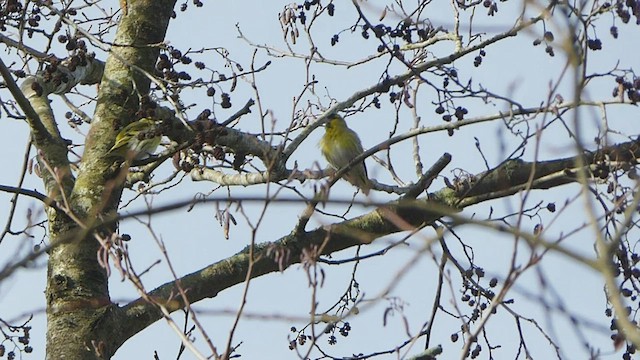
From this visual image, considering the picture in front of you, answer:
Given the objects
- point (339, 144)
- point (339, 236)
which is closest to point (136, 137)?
point (339, 236)

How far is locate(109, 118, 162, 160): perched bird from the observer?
4445 millimetres

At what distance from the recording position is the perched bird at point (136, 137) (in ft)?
14.6

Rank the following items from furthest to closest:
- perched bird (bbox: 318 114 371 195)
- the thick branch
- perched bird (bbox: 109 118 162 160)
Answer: perched bird (bbox: 318 114 371 195) < perched bird (bbox: 109 118 162 160) < the thick branch

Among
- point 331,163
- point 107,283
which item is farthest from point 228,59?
point 331,163

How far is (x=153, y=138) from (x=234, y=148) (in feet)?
1.36

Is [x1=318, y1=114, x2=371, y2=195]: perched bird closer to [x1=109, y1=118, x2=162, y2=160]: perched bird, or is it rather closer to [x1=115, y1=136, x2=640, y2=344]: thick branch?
[x1=109, y1=118, x2=162, y2=160]: perched bird

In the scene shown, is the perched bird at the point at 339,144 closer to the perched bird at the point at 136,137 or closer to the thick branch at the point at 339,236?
the perched bird at the point at 136,137

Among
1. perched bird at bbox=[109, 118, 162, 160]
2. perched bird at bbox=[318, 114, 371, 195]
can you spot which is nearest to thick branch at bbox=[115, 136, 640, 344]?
perched bird at bbox=[109, 118, 162, 160]

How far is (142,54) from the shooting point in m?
4.90

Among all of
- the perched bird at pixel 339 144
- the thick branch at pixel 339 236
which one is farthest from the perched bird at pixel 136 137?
the perched bird at pixel 339 144

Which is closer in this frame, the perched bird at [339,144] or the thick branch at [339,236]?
the thick branch at [339,236]

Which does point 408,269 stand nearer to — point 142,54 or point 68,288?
point 68,288

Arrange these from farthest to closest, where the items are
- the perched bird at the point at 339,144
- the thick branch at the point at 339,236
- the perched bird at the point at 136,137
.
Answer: the perched bird at the point at 339,144 → the perched bird at the point at 136,137 → the thick branch at the point at 339,236

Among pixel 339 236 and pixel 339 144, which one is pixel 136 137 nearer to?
pixel 339 236
